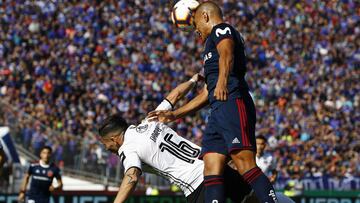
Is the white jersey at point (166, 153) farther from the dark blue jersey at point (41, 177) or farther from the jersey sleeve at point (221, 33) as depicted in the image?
the dark blue jersey at point (41, 177)

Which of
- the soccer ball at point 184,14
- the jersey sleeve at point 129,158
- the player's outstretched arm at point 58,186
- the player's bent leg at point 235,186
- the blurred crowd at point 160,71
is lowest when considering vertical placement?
the player's bent leg at point 235,186

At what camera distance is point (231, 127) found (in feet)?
27.0

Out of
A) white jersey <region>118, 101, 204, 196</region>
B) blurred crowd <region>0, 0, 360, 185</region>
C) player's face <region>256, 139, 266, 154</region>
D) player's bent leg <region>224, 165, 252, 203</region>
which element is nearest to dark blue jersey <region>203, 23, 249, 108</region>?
white jersey <region>118, 101, 204, 196</region>

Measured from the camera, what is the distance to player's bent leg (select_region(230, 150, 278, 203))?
322 inches

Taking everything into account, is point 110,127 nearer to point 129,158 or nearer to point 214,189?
point 129,158

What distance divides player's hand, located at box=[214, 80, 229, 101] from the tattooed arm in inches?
42.1

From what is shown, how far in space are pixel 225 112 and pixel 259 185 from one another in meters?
0.75

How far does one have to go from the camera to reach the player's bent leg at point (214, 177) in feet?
27.0

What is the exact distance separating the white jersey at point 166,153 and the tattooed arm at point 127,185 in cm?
31

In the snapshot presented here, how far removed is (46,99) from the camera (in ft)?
97.7

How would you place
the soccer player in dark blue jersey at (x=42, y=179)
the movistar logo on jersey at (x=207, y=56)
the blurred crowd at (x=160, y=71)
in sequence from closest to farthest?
the movistar logo on jersey at (x=207, y=56) < the soccer player in dark blue jersey at (x=42, y=179) < the blurred crowd at (x=160, y=71)

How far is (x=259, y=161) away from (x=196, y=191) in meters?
4.97

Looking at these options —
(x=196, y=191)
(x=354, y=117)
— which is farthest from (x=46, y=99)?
(x=196, y=191)

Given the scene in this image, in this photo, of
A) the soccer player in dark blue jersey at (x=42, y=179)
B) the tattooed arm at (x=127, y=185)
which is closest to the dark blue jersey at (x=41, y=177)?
the soccer player in dark blue jersey at (x=42, y=179)
